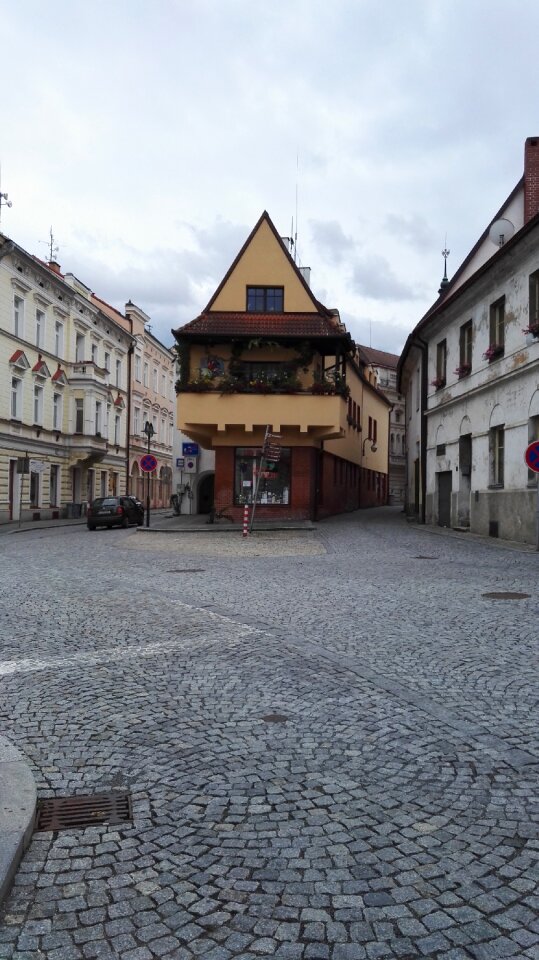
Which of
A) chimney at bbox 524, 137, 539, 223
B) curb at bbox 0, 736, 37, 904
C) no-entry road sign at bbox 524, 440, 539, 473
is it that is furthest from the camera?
chimney at bbox 524, 137, 539, 223

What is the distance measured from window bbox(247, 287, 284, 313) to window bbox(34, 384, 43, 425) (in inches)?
556

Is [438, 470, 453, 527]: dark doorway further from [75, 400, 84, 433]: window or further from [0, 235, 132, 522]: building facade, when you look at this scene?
[75, 400, 84, 433]: window

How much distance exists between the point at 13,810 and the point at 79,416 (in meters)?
42.5

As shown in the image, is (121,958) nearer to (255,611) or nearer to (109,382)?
(255,611)

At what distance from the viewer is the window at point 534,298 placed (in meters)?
18.7

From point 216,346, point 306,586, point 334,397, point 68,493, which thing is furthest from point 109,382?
point 306,586

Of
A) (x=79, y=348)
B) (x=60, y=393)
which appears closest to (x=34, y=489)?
(x=60, y=393)

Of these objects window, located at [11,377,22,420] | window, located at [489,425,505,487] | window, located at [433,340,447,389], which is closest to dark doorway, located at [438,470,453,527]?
window, located at [433,340,447,389]

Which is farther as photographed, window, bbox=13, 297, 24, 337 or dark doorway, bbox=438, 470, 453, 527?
window, bbox=13, 297, 24, 337

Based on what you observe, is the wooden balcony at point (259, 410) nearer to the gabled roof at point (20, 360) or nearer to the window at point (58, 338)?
the gabled roof at point (20, 360)

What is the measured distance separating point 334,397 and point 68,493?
802 inches

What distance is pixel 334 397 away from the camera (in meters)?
29.2

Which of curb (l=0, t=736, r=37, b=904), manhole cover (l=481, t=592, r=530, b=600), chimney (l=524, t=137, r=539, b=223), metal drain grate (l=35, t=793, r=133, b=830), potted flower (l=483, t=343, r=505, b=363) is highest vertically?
chimney (l=524, t=137, r=539, b=223)

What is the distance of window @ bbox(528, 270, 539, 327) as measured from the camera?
1873 centimetres
